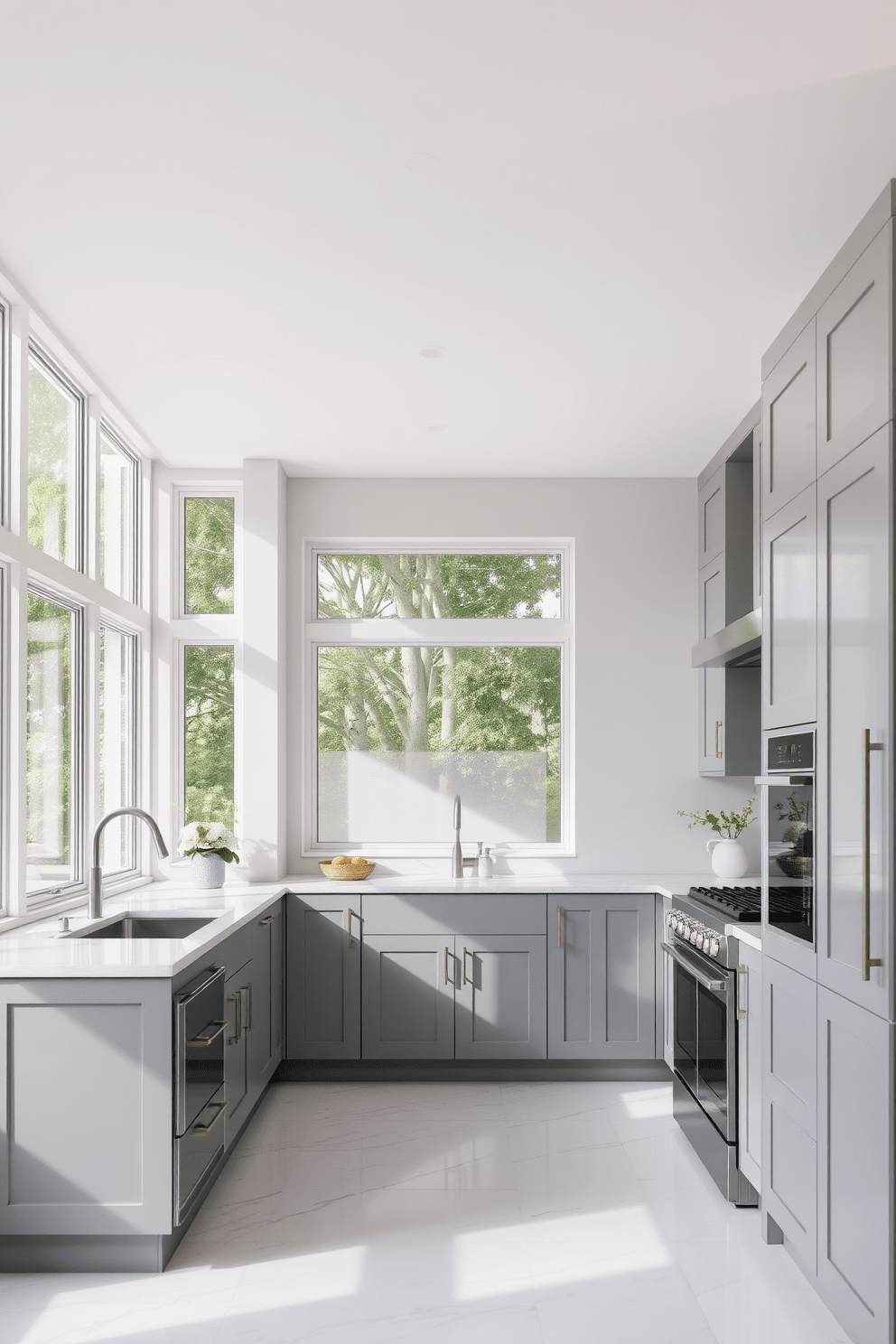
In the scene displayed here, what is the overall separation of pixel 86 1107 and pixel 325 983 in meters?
1.89

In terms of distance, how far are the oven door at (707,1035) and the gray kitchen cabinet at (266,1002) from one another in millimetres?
1593

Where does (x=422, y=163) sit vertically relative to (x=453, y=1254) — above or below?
above

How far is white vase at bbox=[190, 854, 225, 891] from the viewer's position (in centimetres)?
451

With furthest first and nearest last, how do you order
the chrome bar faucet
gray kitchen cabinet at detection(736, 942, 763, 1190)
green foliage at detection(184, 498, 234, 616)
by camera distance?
green foliage at detection(184, 498, 234, 616), the chrome bar faucet, gray kitchen cabinet at detection(736, 942, 763, 1190)

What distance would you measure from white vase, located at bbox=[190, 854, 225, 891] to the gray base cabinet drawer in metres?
0.65

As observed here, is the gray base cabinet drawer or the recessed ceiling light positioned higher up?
the recessed ceiling light

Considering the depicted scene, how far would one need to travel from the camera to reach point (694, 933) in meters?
3.77

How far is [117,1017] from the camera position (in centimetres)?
281

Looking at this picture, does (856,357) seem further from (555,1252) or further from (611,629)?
(611,629)

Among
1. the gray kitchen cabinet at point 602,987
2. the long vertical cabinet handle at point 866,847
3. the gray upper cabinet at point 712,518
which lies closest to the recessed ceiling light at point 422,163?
the long vertical cabinet handle at point 866,847

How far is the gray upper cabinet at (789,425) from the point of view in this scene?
274cm

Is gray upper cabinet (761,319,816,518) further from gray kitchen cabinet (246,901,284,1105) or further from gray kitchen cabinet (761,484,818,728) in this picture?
gray kitchen cabinet (246,901,284,1105)

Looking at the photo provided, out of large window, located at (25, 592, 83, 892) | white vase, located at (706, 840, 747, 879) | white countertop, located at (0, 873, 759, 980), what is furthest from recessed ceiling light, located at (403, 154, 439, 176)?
white vase, located at (706, 840, 747, 879)

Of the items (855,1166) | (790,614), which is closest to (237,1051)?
(855,1166)
